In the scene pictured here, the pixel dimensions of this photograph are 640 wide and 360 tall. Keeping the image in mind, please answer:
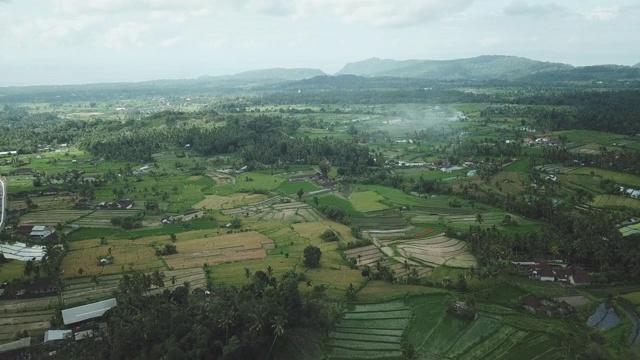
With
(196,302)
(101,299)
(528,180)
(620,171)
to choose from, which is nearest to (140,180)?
(101,299)

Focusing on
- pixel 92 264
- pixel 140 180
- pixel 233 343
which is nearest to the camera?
pixel 233 343

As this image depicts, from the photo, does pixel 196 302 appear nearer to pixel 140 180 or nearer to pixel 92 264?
pixel 92 264

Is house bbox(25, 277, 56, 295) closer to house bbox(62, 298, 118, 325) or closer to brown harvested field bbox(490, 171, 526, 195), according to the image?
house bbox(62, 298, 118, 325)

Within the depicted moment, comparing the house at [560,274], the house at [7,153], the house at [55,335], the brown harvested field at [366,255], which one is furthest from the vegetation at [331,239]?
the house at [7,153]

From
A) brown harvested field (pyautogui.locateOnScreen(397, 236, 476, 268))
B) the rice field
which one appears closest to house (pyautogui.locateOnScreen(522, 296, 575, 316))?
brown harvested field (pyautogui.locateOnScreen(397, 236, 476, 268))

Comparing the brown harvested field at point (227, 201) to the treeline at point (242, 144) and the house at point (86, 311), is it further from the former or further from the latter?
the house at point (86, 311)

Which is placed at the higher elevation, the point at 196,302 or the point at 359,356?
the point at 196,302
